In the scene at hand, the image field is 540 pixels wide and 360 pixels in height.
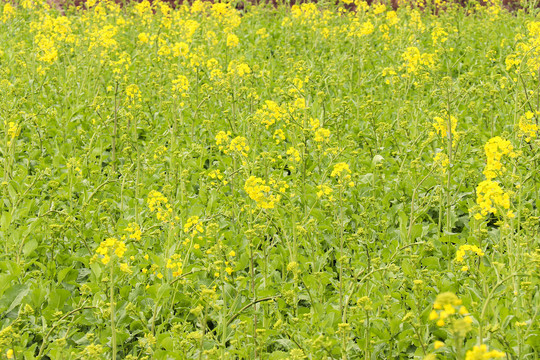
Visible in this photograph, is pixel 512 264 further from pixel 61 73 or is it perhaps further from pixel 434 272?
pixel 61 73

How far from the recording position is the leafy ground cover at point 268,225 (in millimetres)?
2840

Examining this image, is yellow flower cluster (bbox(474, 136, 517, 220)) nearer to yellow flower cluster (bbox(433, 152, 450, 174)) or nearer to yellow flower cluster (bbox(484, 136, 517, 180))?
yellow flower cluster (bbox(484, 136, 517, 180))

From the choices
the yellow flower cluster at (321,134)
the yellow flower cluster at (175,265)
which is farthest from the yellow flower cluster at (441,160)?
the yellow flower cluster at (175,265)

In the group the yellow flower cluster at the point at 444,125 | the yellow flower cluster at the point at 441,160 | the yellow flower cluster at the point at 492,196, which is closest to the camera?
the yellow flower cluster at the point at 492,196

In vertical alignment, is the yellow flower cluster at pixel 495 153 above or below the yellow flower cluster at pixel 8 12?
below

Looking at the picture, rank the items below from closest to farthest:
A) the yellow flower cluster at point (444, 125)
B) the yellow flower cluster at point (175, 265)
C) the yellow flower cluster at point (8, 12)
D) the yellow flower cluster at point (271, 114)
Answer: the yellow flower cluster at point (175, 265)
the yellow flower cluster at point (444, 125)
the yellow flower cluster at point (271, 114)
the yellow flower cluster at point (8, 12)

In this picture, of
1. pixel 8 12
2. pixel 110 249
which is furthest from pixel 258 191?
pixel 8 12

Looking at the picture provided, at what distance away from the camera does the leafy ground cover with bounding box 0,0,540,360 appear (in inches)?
112

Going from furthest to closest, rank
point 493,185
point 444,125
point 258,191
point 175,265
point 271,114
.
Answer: point 271,114 → point 444,125 → point 258,191 → point 175,265 → point 493,185

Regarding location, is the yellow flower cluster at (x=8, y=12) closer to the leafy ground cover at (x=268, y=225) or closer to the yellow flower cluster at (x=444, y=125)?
the leafy ground cover at (x=268, y=225)

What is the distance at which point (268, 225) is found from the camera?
3.44m

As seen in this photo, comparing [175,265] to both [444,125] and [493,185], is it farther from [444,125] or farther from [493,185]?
[444,125]

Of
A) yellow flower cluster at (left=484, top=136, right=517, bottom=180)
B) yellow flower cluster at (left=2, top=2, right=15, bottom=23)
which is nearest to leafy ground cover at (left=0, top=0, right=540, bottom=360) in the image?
yellow flower cluster at (left=484, top=136, right=517, bottom=180)

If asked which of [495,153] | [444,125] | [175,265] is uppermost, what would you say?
[495,153]
